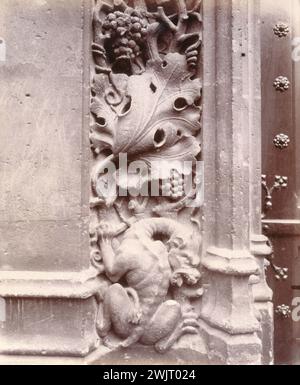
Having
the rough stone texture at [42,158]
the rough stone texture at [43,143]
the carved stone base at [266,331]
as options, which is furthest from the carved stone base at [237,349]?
the rough stone texture at [43,143]

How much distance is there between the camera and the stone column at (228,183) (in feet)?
3.84

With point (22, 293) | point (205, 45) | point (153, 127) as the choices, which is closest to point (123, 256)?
point (22, 293)

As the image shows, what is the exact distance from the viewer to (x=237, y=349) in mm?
1145

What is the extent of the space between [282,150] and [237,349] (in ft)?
2.90

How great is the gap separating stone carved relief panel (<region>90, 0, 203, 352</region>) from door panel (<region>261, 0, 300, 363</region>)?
442mm

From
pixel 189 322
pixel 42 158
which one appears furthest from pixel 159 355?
pixel 42 158

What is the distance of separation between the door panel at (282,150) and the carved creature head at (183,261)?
472 mm

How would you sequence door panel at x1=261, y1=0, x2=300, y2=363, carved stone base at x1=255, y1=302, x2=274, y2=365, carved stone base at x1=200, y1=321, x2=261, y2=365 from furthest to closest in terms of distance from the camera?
1. door panel at x1=261, y1=0, x2=300, y2=363
2. carved stone base at x1=255, y1=302, x2=274, y2=365
3. carved stone base at x1=200, y1=321, x2=261, y2=365

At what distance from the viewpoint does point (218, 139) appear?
1240mm

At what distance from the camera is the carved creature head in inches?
48.0

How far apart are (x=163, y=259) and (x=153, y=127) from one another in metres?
0.49

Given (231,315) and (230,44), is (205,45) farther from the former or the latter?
(231,315)

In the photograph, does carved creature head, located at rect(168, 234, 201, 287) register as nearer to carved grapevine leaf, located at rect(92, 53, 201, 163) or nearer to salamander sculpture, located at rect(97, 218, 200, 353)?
salamander sculpture, located at rect(97, 218, 200, 353)

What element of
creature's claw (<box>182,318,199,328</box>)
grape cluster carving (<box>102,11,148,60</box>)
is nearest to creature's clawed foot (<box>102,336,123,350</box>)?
creature's claw (<box>182,318,199,328</box>)
